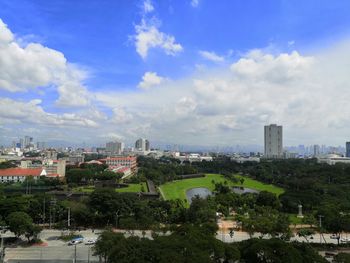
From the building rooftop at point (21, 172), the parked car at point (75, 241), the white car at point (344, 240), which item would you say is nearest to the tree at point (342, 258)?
the white car at point (344, 240)

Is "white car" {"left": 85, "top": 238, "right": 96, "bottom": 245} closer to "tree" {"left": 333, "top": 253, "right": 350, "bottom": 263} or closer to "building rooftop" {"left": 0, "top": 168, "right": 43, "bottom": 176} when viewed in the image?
"tree" {"left": 333, "top": 253, "right": 350, "bottom": 263}

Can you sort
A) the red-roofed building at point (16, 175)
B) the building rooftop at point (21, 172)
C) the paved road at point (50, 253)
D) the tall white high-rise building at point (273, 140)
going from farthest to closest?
the tall white high-rise building at point (273, 140) < the building rooftop at point (21, 172) < the red-roofed building at point (16, 175) < the paved road at point (50, 253)

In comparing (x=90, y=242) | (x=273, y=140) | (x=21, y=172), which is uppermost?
Result: (x=273, y=140)

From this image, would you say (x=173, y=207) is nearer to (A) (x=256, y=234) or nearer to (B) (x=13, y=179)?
(A) (x=256, y=234)

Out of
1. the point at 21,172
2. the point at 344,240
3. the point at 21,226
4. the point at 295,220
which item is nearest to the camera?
the point at 21,226

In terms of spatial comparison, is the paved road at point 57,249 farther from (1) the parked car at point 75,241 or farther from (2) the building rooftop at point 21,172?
(2) the building rooftop at point 21,172

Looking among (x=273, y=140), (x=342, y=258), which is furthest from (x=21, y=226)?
(x=273, y=140)

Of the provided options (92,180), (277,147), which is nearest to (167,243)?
(92,180)

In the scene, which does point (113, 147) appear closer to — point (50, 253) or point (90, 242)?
point (90, 242)
